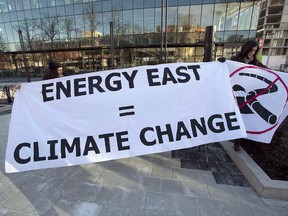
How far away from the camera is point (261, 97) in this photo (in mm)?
3033

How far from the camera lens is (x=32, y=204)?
2395mm

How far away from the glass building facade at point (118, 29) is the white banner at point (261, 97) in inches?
463

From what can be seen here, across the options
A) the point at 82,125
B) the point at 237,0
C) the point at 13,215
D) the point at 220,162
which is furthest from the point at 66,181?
the point at 237,0

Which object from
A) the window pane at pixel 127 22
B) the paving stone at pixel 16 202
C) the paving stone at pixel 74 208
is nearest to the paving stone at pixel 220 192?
the paving stone at pixel 74 208

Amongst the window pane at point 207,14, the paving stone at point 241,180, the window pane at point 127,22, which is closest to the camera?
the paving stone at point 241,180

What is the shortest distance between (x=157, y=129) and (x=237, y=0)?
61.7 feet

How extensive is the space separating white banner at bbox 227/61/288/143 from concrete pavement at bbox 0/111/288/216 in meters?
0.89

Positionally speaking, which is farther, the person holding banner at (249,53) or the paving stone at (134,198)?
the person holding banner at (249,53)

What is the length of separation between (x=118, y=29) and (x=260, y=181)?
18.8 meters

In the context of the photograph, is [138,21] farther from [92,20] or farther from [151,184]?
[151,184]

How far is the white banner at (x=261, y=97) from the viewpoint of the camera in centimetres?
298

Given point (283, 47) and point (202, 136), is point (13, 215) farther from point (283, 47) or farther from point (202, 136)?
point (283, 47)

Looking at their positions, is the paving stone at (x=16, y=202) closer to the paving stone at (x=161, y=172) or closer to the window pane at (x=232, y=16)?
the paving stone at (x=161, y=172)

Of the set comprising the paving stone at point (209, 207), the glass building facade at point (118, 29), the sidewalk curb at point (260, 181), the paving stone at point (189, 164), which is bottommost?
the paving stone at point (189, 164)
